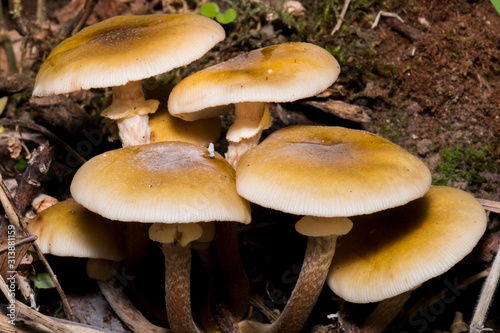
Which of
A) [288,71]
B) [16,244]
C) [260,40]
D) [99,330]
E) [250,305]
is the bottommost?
[250,305]

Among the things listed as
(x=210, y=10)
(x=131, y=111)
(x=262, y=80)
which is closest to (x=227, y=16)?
(x=210, y=10)

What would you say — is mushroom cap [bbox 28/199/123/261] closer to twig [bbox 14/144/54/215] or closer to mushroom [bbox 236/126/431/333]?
twig [bbox 14/144/54/215]

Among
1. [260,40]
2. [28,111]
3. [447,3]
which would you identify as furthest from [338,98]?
[28,111]

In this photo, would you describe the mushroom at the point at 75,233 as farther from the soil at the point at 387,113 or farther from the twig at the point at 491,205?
the twig at the point at 491,205

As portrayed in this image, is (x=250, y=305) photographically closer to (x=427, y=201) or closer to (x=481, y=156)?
(x=427, y=201)

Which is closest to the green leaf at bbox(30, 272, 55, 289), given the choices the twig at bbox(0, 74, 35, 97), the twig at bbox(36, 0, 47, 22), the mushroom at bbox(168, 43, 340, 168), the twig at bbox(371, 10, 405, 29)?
the mushroom at bbox(168, 43, 340, 168)

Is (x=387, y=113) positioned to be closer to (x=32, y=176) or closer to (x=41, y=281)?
(x=32, y=176)
